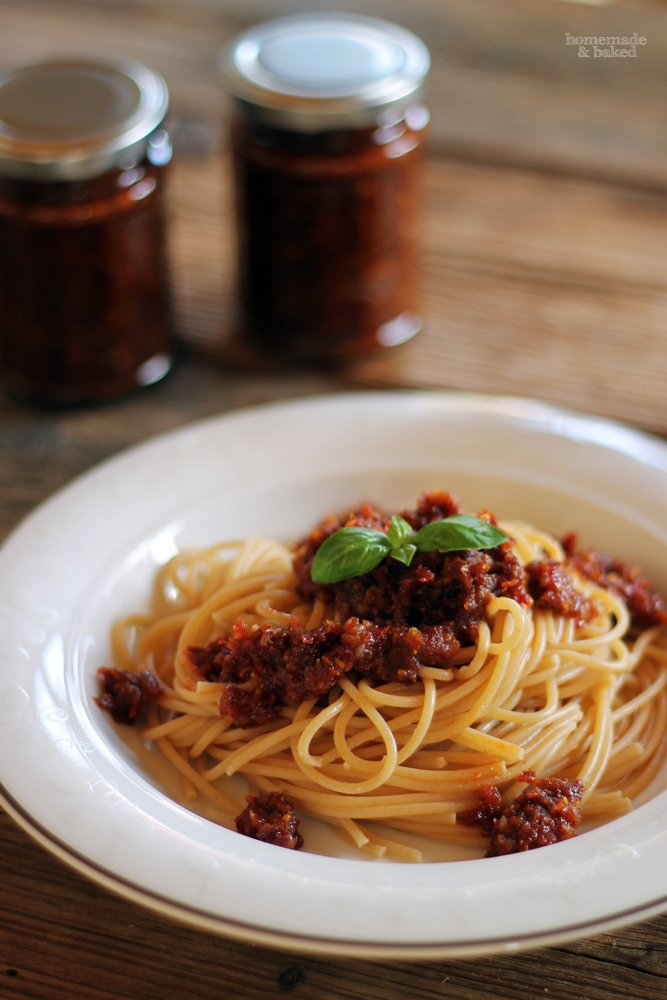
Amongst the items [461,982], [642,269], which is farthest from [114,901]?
[642,269]

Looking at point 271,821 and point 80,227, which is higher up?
point 80,227

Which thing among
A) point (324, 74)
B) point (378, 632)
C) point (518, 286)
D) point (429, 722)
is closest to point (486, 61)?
point (518, 286)

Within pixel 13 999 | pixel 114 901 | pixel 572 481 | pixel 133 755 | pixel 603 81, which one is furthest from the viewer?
pixel 603 81

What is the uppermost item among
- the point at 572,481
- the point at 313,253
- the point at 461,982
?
the point at 313,253

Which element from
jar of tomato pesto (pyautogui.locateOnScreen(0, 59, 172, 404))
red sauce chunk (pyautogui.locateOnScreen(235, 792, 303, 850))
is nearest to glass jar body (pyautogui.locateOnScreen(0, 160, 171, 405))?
jar of tomato pesto (pyautogui.locateOnScreen(0, 59, 172, 404))

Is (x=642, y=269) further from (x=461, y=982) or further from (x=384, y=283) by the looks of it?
(x=461, y=982)

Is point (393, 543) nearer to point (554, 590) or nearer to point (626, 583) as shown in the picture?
point (554, 590)
